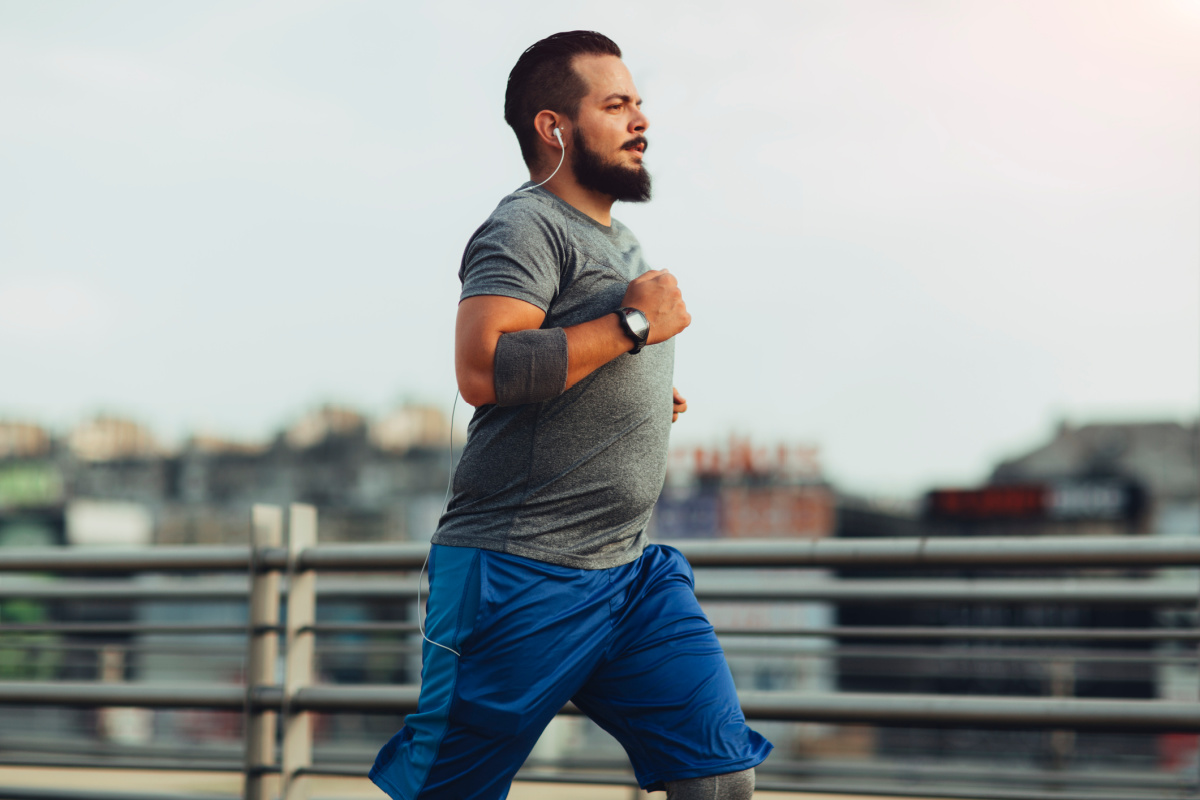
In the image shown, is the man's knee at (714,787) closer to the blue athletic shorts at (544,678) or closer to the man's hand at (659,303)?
the blue athletic shorts at (544,678)

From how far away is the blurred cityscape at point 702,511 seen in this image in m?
30.4

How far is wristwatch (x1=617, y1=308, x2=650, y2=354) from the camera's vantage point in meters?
1.84

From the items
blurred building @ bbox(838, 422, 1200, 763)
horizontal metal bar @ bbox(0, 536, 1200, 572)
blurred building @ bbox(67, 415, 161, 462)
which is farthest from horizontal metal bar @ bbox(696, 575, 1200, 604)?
Answer: blurred building @ bbox(67, 415, 161, 462)

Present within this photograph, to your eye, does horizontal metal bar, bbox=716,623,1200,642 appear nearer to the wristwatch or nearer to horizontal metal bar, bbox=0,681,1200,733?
horizontal metal bar, bbox=0,681,1200,733

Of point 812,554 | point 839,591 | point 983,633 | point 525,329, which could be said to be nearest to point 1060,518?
point 839,591

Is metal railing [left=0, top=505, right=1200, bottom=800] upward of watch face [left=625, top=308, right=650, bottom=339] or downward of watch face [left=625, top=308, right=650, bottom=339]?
downward

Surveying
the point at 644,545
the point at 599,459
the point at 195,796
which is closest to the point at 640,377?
the point at 599,459

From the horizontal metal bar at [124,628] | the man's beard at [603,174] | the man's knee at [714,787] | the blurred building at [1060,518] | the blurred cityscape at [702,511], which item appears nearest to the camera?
the man's knee at [714,787]

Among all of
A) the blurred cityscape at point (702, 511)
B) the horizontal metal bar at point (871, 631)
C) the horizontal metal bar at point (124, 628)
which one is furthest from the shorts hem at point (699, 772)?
the blurred cityscape at point (702, 511)

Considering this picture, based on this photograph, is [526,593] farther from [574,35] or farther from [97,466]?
[97,466]

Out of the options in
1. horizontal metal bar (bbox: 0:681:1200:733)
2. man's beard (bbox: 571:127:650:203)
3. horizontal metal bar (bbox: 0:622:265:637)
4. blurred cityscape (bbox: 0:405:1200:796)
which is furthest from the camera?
blurred cityscape (bbox: 0:405:1200:796)

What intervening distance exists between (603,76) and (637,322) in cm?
49

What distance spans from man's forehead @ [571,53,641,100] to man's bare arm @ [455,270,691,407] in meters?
0.39

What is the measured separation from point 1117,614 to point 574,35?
3303cm
